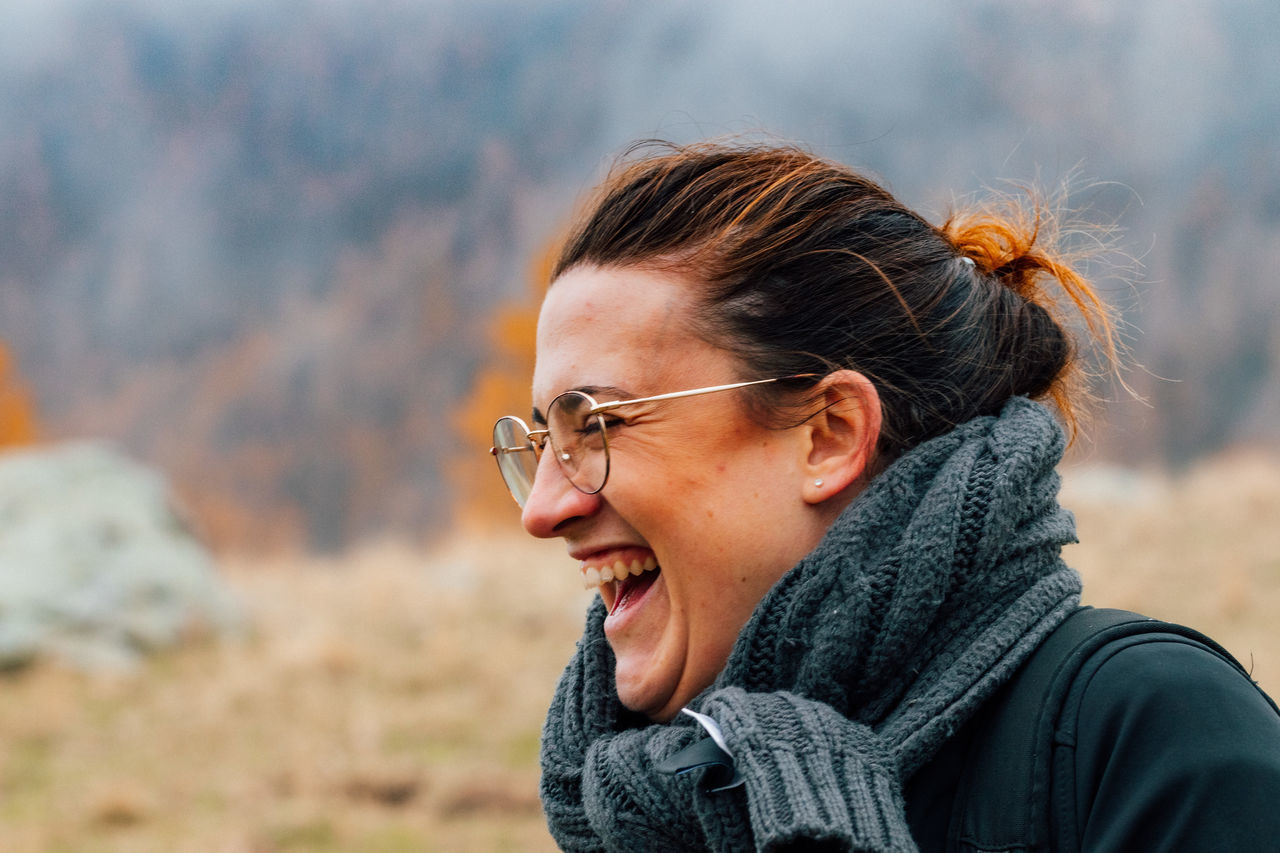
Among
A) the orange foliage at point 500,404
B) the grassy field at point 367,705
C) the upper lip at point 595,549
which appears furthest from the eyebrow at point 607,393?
the orange foliage at point 500,404

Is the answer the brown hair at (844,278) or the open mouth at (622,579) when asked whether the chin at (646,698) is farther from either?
the brown hair at (844,278)

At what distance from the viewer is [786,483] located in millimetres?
1708

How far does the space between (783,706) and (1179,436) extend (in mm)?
51866

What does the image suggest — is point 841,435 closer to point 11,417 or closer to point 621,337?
point 621,337


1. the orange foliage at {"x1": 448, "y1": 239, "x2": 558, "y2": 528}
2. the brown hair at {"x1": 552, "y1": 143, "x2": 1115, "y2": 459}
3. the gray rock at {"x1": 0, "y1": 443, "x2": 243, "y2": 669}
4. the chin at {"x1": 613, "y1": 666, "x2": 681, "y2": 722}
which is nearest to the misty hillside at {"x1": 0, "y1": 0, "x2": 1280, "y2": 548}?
the orange foliage at {"x1": 448, "y1": 239, "x2": 558, "y2": 528}

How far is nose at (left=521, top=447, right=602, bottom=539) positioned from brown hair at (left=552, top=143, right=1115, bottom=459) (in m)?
0.31

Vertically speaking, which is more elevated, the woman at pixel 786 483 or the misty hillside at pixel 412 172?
the misty hillside at pixel 412 172

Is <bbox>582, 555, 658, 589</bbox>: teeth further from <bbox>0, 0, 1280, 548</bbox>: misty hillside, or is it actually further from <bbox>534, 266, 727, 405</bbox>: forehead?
<bbox>0, 0, 1280, 548</bbox>: misty hillside

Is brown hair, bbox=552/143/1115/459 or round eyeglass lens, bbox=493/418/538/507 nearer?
brown hair, bbox=552/143/1115/459

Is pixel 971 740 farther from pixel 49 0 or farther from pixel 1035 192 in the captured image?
pixel 49 0

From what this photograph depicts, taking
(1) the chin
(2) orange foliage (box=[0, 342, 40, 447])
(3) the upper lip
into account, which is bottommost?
(1) the chin

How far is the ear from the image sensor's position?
66.8 inches

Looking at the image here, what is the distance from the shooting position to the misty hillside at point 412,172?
55.8 metres

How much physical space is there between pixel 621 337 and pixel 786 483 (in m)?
0.33
